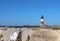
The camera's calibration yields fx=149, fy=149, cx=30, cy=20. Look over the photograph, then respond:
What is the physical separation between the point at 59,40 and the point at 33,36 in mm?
643

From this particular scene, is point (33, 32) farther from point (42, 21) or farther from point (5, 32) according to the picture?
point (42, 21)

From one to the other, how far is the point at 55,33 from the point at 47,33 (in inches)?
7.5

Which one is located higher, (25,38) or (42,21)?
(42,21)

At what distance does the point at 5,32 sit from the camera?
4.07 meters

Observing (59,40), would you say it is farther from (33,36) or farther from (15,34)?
(15,34)

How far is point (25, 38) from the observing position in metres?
3.77

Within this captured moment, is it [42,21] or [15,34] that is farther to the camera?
[42,21]

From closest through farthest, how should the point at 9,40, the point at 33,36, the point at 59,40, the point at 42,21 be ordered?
the point at 59,40 → the point at 33,36 → the point at 9,40 → the point at 42,21

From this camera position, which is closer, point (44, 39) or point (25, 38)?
point (44, 39)

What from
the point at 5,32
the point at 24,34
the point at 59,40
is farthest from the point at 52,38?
the point at 5,32

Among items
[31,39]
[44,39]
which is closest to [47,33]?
[44,39]

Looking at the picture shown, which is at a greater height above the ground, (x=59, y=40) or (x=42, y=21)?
(x=42, y=21)

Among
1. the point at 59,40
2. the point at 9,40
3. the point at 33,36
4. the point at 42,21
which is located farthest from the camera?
the point at 42,21

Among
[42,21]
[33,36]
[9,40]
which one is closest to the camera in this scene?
[33,36]
